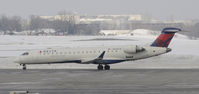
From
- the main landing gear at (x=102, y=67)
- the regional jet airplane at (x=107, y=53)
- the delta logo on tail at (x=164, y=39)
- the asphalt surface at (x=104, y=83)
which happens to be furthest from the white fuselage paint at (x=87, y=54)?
the asphalt surface at (x=104, y=83)

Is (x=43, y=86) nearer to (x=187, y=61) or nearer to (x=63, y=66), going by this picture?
(x=63, y=66)

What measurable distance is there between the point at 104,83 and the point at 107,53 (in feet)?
39.0

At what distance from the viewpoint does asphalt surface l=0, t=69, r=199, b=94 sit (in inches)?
1091

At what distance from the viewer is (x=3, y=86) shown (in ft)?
101

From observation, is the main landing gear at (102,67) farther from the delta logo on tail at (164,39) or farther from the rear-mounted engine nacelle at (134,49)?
the delta logo on tail at (164,39)

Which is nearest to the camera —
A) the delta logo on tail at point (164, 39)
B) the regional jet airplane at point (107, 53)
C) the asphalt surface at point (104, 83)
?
the asphalt surface at point (104, 83)

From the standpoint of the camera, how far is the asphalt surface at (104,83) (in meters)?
27.7

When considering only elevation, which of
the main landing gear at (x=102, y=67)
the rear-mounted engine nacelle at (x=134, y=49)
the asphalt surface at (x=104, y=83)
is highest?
the rear-mounted engine nacelle at (x=134, y=49)

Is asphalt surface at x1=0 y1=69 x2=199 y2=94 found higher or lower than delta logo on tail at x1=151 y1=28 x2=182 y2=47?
lower

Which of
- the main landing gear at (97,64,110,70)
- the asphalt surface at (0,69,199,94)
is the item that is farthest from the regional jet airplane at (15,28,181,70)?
the asphalt surface at (0,69,199,94)

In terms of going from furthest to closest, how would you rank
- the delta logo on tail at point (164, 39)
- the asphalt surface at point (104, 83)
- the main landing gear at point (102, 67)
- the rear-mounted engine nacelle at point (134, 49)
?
1. the main landing gear at point (102, 67)
2. the delta logo on tail at point (164, 39)
3. the rear-mounted engine nacelle at point (134, 49)
4. the asphalt surface at point (104, 83)

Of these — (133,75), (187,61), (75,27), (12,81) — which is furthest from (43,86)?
(75,27)

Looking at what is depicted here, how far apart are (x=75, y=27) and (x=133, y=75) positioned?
13823 cm

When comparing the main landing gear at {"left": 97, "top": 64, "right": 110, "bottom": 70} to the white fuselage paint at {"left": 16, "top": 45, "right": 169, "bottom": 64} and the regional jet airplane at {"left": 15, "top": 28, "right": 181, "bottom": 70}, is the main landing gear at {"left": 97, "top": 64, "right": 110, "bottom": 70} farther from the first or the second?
the white fuselage paint at {"left": 16, "top": 45, "right": 169, "bottom": 64}
